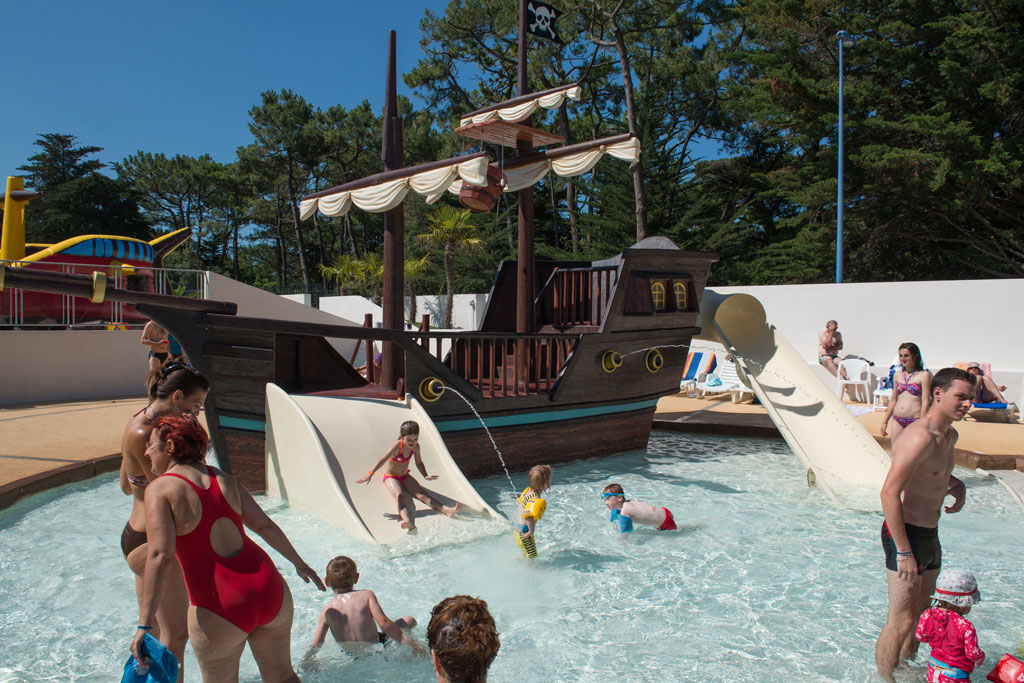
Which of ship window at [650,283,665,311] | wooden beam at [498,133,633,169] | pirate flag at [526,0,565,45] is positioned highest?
pirate flag at [526,0,565,45]

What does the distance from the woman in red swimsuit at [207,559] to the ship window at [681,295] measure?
7.00m

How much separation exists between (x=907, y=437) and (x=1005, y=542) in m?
3.41

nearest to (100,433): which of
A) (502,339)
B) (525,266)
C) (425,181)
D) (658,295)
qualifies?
(502,339)

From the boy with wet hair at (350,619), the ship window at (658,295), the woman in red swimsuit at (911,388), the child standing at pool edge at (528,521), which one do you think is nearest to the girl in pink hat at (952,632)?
the boy with wet hair at (350,619)

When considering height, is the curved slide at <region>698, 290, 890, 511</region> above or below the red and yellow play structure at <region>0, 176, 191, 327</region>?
below

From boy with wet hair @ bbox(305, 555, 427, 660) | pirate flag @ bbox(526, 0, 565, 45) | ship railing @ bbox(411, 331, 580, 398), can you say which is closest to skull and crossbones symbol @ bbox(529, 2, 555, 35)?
pirate flag @ bbox(526, 0, 565, 45)

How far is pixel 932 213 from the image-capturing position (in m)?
20.5

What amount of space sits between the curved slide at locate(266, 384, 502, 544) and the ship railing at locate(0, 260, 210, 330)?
26.1 feet

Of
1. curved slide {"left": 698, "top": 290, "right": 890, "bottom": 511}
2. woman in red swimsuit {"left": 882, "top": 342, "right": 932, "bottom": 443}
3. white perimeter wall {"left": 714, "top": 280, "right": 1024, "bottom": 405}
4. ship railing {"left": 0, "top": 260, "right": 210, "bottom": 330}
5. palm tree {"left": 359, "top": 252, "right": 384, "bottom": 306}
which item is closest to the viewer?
woman in red swimsuit {"left": 882, "top": 342, "right": 932, "bottom": 443}

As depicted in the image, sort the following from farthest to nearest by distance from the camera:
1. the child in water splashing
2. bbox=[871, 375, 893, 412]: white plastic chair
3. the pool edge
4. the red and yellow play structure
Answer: the red and yellow play structure
bbox=[871, 375, 893, 412]: white plastic chair
the pool edge
the child in water splashing

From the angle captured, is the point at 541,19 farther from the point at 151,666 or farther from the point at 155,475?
the point at 151,666

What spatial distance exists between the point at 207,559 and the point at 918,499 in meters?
2.93

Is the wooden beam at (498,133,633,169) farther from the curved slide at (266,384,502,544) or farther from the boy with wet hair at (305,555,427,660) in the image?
the boy with wet hair at (305,555,427,660)

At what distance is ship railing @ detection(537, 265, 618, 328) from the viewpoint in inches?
346
